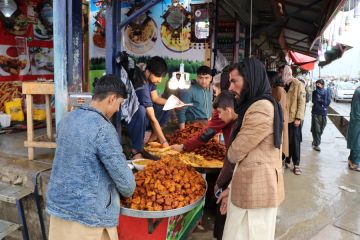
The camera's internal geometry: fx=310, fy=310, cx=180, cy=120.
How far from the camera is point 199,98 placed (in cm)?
539

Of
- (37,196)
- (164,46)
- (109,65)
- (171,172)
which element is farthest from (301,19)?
(37,196)

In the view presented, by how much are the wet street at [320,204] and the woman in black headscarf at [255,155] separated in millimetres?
1469

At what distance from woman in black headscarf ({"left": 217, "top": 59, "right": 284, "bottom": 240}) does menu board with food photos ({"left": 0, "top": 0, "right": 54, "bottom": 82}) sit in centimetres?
540

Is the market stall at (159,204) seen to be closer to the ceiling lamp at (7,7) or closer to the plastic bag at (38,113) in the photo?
the plastic bag at (38,113)

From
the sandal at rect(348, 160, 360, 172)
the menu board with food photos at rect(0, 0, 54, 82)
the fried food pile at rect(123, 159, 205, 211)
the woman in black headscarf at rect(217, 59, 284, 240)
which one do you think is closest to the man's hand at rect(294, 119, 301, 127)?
the sandal at rect(348, 160, 360, 172)

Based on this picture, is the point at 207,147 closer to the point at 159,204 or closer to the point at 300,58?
the point at 159,204

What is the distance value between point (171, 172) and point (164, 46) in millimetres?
3618

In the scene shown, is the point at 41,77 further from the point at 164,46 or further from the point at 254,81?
the point at 254,81

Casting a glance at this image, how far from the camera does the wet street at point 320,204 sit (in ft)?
13.0

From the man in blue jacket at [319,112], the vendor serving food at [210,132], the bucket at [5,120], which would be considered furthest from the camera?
the man in blue jacket at [319,112]

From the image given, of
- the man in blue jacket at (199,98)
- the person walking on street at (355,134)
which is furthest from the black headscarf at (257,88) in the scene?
the person walking on street at (355,134)

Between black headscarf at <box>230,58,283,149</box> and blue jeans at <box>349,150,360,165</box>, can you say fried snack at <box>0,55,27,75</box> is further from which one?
blue jeans at <box>349,150,360,165</box>

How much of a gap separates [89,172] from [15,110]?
500 cm

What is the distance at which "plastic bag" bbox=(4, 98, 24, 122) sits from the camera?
6.17m
